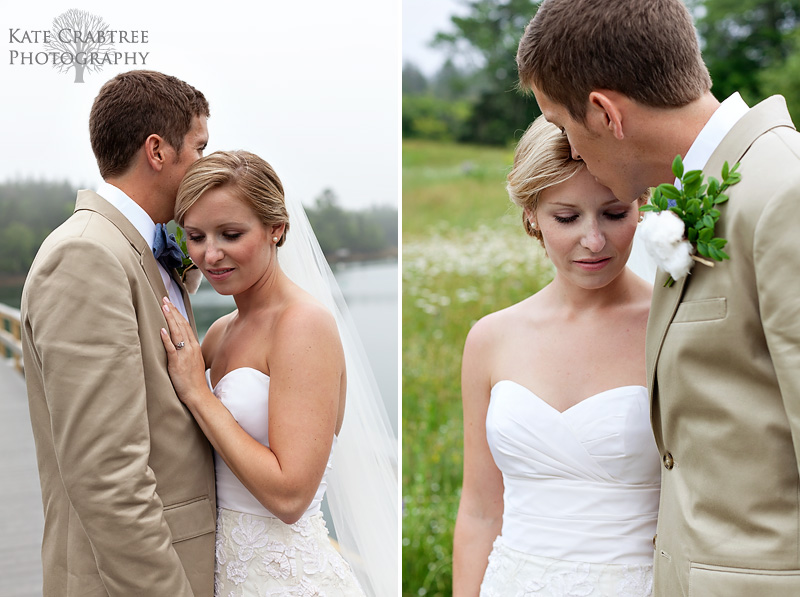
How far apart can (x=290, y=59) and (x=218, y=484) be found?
218 centimetres

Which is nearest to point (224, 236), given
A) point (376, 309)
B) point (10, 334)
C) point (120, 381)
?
point (120, 381)

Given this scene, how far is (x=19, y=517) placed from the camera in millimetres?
3590

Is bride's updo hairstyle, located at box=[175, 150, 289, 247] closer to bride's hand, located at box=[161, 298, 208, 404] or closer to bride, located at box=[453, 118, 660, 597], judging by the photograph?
bride's hand, located at box=[161, 298, 208, 404]

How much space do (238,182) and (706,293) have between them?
4.43 ft

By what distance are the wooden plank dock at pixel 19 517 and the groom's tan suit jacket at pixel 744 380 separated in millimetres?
3096

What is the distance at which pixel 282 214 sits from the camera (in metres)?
2.39

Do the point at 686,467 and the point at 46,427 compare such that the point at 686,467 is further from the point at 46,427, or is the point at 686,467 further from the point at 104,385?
the point at 46,427

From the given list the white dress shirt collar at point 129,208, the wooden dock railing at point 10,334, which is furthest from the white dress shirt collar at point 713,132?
the wooden dock railing at point 10,334

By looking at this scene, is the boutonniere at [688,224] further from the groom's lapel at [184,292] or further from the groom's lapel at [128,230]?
the groom's lapel at [184,292]

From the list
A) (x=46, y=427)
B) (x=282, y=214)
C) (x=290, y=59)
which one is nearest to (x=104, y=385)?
(x=46, y=427)

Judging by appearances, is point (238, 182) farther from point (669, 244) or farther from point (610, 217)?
point (669, 244)

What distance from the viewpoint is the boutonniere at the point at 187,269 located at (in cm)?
246

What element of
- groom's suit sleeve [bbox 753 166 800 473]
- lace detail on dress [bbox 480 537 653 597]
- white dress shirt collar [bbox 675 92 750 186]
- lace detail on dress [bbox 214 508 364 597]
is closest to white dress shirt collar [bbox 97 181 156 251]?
lace detail on dress [bbox 214 508 364 597]

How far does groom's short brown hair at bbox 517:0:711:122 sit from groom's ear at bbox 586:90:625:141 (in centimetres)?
2
